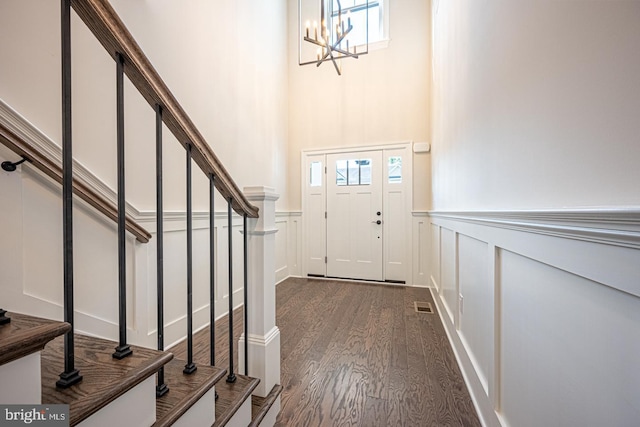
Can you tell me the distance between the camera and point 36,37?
1.31 meters

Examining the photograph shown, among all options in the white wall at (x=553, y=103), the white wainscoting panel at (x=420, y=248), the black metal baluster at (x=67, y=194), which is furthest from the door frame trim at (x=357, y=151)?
the black metal baluster at (x=67, y=194)

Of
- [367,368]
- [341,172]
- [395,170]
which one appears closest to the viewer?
[367,368]

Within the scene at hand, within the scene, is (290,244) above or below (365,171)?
below

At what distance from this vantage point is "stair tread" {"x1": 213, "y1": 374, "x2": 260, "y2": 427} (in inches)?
37.9

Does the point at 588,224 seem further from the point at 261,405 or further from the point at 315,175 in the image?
the point at 315,175

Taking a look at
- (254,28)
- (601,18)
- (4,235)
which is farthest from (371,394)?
(254,28)

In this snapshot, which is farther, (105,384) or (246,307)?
(246,307)

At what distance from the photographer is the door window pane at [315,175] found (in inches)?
160

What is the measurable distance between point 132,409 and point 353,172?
11.7 feet

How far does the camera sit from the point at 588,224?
21.6 inches

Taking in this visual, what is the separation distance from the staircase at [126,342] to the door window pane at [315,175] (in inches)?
108

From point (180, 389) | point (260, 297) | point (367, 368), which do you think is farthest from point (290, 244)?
point (180, 389)

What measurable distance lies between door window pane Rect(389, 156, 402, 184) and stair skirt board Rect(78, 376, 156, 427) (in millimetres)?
3486

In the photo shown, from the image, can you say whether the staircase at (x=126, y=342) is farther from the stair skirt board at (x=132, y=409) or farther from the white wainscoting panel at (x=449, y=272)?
the white wainscoting panel at (x=449, y=272)
